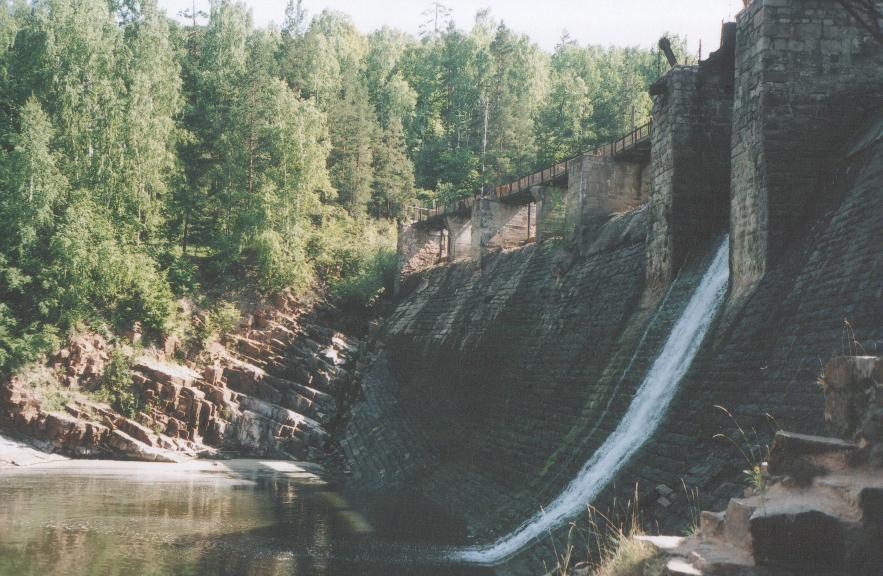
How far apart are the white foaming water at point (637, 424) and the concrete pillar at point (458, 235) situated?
21556 millimetres

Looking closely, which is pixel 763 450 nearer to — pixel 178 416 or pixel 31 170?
pixel 178 416

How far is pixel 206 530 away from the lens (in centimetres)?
1680

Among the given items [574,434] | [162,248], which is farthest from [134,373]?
[574,434]

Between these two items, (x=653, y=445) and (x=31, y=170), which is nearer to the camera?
(x=653, y=445)

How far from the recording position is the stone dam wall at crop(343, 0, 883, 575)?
33.3 ft

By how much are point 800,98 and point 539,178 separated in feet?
59.0

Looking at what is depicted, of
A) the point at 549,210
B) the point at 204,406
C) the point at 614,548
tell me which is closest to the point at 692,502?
the point at 614,548

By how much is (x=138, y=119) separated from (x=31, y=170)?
5.82 metres

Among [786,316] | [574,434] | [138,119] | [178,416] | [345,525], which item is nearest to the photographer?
[786,316]

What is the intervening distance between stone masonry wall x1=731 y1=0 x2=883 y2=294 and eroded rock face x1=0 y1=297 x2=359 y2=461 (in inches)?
842

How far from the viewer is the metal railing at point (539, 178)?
24.6 meters

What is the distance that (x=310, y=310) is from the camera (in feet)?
123

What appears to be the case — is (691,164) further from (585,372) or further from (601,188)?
(601,188)

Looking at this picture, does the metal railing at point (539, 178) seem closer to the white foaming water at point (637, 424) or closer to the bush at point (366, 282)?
the bush at point (366, 282)
